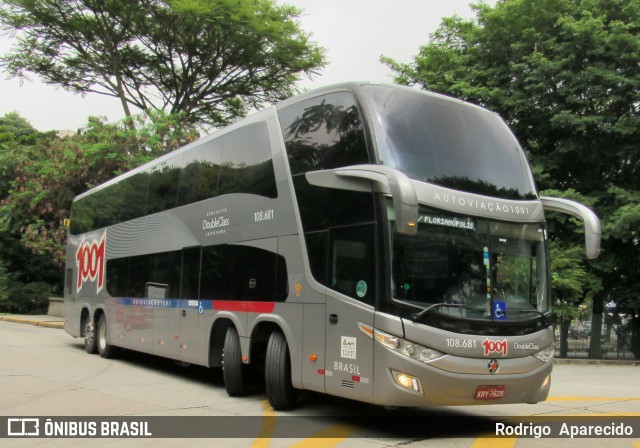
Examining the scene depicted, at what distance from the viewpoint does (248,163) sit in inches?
425

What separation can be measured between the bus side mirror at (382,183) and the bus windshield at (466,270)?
0.51 meters

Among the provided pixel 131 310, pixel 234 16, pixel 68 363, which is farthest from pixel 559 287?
pixel 234 16

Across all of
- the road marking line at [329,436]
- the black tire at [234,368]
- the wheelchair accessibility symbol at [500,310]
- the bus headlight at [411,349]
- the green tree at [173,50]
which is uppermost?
the green tree at [173,50]

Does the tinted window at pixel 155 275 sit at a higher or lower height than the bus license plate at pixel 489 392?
higher

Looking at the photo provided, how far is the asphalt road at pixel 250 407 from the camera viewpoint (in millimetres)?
7727

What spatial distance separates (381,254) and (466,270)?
1013 mm

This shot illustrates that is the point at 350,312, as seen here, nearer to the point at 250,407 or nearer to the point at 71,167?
the point at 250,407

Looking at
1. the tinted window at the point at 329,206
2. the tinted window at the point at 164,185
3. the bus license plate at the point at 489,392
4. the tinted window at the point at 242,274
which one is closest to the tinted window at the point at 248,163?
the tinted window at the point at 329,206

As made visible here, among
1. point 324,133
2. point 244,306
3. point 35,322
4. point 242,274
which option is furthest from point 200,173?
point 35,322

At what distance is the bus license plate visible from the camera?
25.2 ft

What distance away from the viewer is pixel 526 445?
757 cm

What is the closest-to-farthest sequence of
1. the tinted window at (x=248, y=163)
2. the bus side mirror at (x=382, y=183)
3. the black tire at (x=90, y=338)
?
1. the bus side mirror at (x=382, y=183)
2. the tinted window at (x=248, y=163)
3. the black tire at (x=90, y=338)

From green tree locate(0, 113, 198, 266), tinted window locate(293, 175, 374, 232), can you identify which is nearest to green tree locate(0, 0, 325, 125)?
green tree locate(0, 113, 198, 266)

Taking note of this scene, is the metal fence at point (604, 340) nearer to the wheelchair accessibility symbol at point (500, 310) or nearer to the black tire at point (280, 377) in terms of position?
the black tire at point (280, 377)
